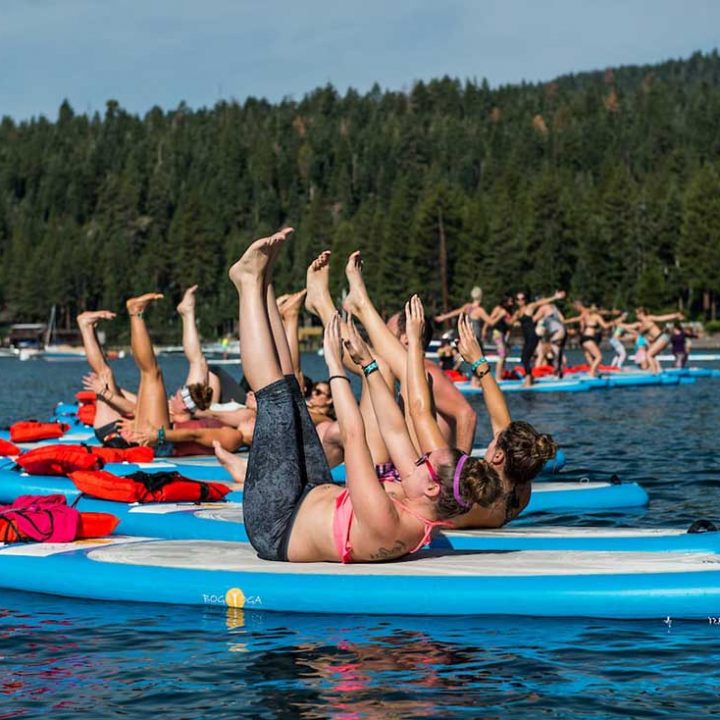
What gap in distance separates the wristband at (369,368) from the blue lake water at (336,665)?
1.51 m

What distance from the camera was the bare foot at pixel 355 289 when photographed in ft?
32.9

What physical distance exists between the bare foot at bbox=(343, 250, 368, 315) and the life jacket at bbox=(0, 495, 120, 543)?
2.47 metres

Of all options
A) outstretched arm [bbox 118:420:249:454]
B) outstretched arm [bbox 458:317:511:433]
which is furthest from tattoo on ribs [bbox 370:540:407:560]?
outstretched arm [bbox 118:420:249:454]

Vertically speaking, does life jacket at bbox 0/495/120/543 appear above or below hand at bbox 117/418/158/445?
below

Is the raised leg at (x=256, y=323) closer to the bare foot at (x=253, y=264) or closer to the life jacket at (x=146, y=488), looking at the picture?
the bare foot at (x=253, y=264)

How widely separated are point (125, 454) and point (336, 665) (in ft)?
22.3

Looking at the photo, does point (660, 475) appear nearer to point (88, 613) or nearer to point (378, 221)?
point (88, 613)

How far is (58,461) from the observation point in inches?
517

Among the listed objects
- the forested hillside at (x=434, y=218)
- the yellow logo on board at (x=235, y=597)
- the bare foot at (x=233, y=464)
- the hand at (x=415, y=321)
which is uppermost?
the forested hillside at (x=434, y=218)

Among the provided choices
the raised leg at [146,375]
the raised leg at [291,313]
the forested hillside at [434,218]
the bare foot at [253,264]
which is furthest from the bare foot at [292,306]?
the forested hillside at [434,218]

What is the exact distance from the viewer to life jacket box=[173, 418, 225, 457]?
1480cm

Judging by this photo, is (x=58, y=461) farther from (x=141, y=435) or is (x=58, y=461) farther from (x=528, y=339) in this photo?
(x=528, y=339)

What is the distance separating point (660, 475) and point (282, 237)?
27.9 ft

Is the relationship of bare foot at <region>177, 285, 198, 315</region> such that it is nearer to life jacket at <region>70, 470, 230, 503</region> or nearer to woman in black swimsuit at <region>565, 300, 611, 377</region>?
life jacket at <region>70, 470, 230, 503</region>
